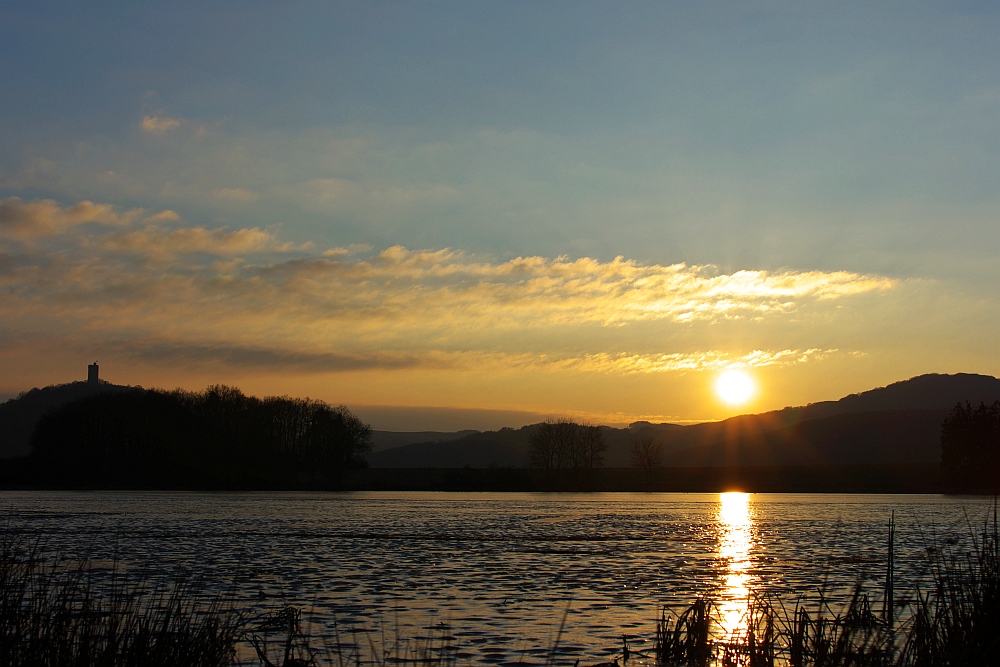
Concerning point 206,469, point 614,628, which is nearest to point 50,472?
point 206,469

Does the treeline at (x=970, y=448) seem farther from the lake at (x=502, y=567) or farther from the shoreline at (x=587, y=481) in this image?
the lake at (x=502, y=567)

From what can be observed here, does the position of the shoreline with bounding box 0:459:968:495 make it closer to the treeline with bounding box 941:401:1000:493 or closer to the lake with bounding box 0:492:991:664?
the treeline with bounding box 941:401:1000:493

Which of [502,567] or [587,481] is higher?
[502,567]

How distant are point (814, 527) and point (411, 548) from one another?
25773 millimetres

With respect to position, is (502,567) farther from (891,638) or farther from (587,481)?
(587,481)

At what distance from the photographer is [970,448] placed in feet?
414

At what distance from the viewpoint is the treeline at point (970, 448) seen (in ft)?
408

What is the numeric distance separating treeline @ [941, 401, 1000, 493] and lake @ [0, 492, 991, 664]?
78076mm

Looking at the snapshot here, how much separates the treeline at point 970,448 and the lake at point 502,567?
7808 centimetres

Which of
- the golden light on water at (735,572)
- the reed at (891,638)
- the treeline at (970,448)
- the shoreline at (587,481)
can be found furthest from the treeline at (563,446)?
the reed at (891,638)

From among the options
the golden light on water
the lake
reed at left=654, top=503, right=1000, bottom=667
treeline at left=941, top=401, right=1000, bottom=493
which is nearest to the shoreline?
treeline at left=941, top=401, right=1000, bottom=493

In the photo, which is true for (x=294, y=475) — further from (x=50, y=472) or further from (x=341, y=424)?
(x=50, y=472)

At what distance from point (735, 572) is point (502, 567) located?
23.7 feet

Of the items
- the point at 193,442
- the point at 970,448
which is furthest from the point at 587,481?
the point at 193,442
